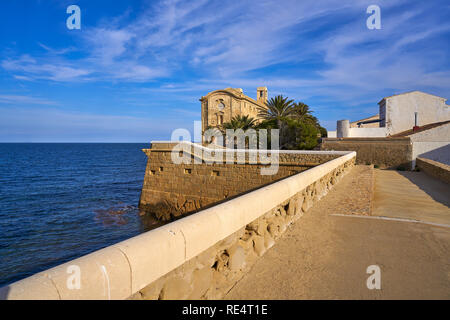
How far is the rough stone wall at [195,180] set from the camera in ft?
42.8

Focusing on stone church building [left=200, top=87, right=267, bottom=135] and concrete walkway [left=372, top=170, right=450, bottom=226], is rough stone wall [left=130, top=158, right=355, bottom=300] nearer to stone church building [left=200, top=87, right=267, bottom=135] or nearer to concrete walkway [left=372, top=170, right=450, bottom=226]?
concrete walkway [left=372, top=170, right=450, bottom=226]

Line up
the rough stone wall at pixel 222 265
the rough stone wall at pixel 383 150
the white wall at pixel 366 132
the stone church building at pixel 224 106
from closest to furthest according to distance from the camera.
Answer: the rough stone wall at pixel 222 265 → the rough stone wall at pixel 383 150 → the white wall at pixel 366 132 → the stone church building at pixel 224 106

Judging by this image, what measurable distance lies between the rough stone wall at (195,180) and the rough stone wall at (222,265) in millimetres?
9216

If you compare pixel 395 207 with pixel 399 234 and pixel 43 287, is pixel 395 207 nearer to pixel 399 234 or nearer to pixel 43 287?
pixel 399 234

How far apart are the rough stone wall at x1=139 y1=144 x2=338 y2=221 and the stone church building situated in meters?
23.9

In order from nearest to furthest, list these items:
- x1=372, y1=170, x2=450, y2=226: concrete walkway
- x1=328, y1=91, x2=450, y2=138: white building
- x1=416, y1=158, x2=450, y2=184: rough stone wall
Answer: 1. x1=372, y1=170, x2=450, y2=226: concrete walkway
2. x1=416, y1=158, x2=450, y2=184: rough stone wall
3. x1=328, y1=91, x2=450, y2=138: white building

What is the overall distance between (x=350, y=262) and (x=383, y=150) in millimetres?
21389

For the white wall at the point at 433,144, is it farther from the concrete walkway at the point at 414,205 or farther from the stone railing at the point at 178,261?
the stone railing at the point at 178,261

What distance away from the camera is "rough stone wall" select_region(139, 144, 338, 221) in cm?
1305

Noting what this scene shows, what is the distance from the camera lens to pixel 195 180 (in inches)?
584

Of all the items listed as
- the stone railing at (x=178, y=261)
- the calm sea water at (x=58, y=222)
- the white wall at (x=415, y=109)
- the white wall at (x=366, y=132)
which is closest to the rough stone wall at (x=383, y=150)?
the white wall at (x=366, y=132)

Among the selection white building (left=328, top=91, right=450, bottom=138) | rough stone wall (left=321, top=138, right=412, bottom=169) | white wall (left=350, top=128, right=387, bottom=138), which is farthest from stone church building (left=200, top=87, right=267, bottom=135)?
rough stone wall (left=321, top=138, right=412, bottom=169)
